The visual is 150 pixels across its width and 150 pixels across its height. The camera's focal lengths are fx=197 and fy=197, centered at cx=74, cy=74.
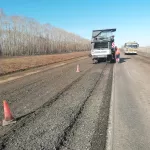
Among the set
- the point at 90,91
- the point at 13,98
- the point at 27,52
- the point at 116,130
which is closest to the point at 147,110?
the point at 116,130

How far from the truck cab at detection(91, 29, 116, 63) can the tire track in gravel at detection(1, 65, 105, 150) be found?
16.0 metres

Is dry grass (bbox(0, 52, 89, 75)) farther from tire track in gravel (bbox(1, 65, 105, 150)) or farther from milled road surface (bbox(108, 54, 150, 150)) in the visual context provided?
milled road surface (bbox(108, 54, 150, 150))

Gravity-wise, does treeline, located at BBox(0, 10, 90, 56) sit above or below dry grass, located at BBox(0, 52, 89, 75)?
above

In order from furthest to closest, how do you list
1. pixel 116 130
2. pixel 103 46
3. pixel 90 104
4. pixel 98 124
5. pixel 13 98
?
pixel 103 46
pixel 13 98
pixel 90 104
pixel 98 124
pixel 116 130

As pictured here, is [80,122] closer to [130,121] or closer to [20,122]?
[130,121]

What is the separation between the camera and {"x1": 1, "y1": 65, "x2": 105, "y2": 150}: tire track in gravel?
423cm

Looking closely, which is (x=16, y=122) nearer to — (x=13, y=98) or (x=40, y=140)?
(x=40, y=140)

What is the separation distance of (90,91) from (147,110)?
3372 mm

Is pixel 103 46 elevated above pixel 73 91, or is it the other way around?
pixel 103 46

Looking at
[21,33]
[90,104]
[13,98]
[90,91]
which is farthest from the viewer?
[21,33]

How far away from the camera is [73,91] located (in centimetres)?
920

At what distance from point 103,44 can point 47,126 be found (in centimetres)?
1936

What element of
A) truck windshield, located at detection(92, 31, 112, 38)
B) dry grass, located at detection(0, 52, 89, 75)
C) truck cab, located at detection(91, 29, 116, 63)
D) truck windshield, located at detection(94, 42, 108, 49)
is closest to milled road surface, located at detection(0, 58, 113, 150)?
dry grass, located at detection(0, 52, 89, 75)

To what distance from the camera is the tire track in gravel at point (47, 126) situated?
423 cm
